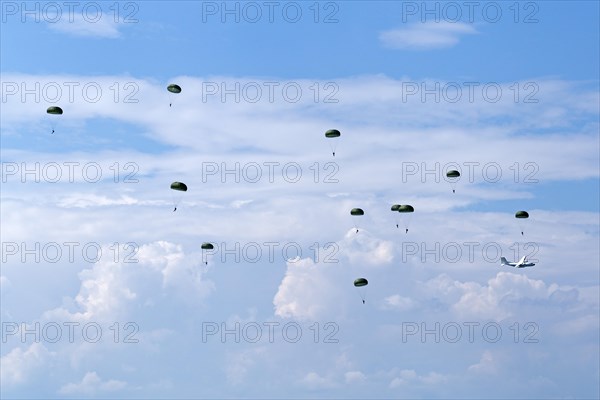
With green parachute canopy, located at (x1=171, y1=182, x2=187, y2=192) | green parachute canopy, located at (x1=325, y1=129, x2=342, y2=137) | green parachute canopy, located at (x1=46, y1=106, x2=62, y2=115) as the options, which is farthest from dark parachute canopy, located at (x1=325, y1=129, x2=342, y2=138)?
green parachute canopy, located at (x1=46, y1=106, x2=62, y2=115)

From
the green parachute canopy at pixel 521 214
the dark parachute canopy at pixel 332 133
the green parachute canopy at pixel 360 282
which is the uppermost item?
the dark parachute canopy at pixel 332 133

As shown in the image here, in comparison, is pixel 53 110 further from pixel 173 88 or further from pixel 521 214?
pixel 521 214

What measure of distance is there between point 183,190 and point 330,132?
29.7 meters

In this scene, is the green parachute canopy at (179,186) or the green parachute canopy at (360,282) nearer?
the green parachute canopy at (179,186)

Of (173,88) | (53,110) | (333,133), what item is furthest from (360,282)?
(53,110)

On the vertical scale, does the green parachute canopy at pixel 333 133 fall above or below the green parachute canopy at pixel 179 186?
above

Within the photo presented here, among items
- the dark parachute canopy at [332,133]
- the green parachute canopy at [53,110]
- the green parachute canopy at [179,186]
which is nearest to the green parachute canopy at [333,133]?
the dark parachute canopy at [332,133]

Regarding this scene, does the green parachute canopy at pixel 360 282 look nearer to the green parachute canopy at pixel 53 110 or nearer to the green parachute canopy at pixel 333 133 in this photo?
the green parachute canopy at pixel 333 133

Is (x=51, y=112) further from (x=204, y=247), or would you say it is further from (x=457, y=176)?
(x=457, y=176)

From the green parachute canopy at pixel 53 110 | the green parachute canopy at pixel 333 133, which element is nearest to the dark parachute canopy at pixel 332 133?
the green parachute canopy at pixel 333 133

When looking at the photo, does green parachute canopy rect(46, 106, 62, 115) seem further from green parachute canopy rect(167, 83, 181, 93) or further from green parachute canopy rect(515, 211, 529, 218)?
green parachute canopy rect(515, 211, 529, 218)

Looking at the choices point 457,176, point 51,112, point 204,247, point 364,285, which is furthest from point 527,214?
point 51,112

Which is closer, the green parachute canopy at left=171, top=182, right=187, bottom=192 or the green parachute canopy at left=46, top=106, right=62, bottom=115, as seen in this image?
the green parachute canopy at left=46, top=106, right=62, bottom=115

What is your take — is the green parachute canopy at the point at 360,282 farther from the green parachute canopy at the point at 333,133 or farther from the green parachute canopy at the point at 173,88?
the green parachute canopy at the point at 173,88
